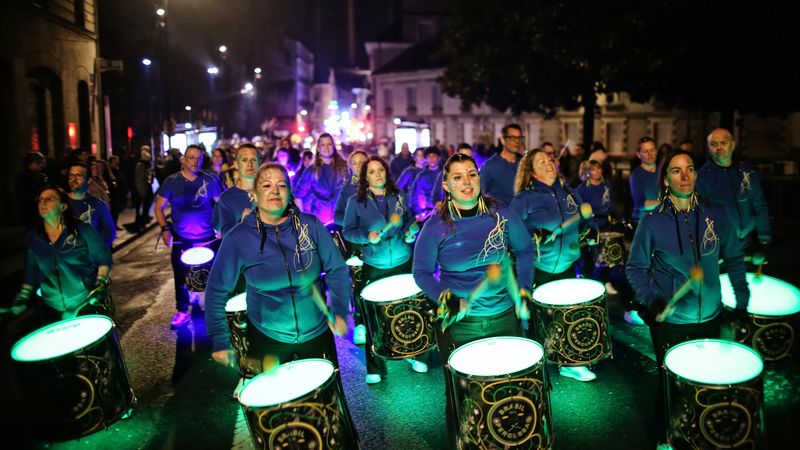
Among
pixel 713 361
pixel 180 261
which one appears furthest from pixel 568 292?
pixel 180 261

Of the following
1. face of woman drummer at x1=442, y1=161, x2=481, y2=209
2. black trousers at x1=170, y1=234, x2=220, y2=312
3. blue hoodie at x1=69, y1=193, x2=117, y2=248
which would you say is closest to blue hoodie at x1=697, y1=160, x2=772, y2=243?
face of woman drummer at x1=442, y1=161, x2=481, y2=209

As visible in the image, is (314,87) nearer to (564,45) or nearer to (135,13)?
(135,13)

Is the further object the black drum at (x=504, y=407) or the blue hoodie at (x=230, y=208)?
the blue hoodie at (x=230, y=208)

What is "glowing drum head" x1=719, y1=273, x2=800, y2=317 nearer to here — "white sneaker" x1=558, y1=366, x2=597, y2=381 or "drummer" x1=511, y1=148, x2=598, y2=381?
"drummer" x1=511, y1=148, x2=598, y2=381

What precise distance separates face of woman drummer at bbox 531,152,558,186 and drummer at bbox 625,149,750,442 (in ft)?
5.21

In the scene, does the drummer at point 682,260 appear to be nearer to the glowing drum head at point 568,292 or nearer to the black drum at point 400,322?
the glowing drum head at point 568,292

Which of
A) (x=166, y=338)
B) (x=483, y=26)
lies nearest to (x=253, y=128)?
(x=483, y=26)

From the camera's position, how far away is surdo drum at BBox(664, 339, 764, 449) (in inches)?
134

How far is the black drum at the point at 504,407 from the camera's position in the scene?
3.43 metres

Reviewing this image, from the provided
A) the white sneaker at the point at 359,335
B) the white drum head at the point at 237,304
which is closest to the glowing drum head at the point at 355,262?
the white sneaker at the point at 359,335

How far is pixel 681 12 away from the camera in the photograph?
19109 millimetres

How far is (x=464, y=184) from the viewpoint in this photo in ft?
13.6

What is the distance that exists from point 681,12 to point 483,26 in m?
8.69

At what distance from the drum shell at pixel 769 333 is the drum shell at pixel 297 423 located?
306 centimetres
